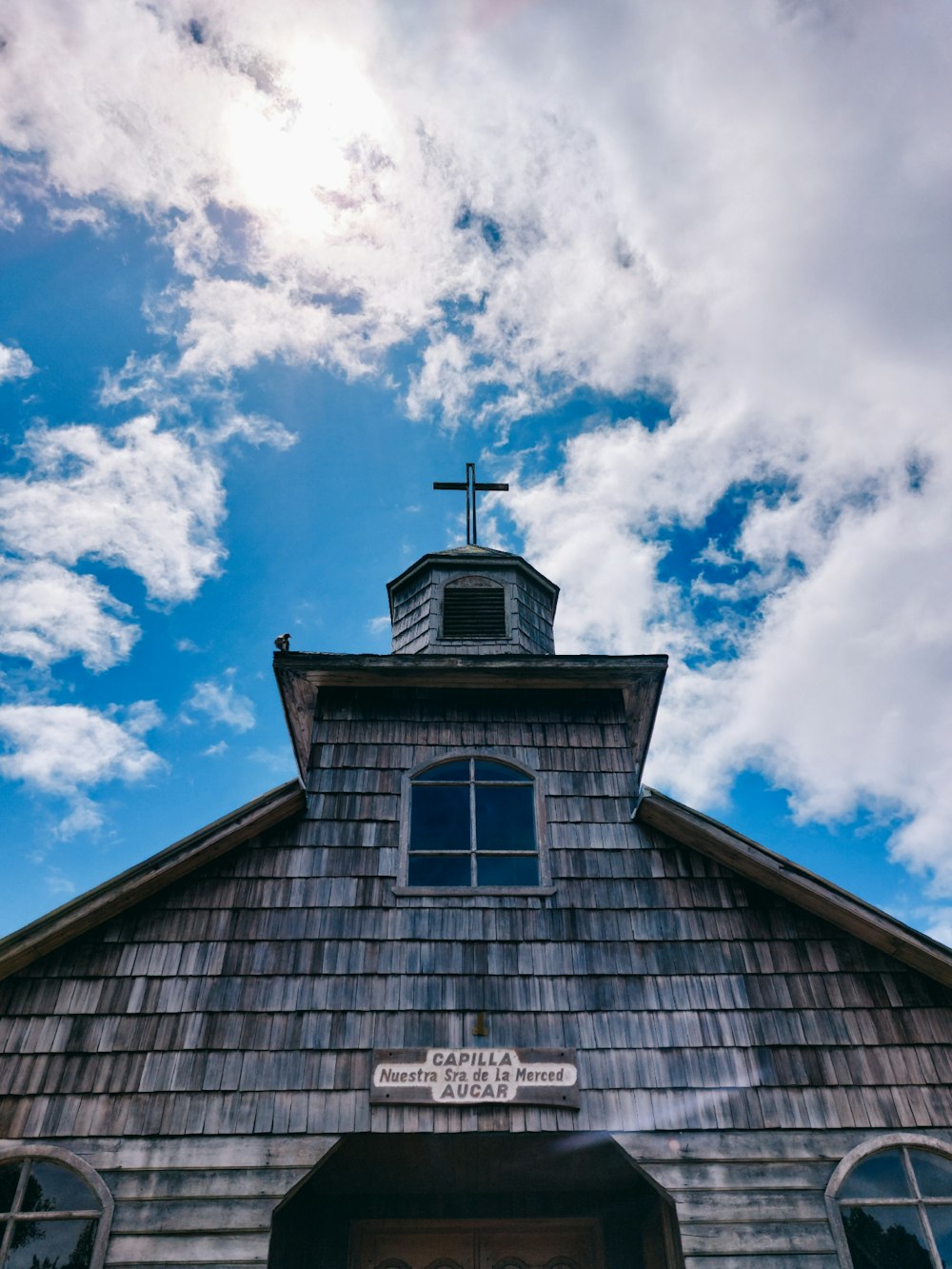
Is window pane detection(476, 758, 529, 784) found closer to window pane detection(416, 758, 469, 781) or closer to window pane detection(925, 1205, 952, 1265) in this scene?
window pane detection(416, 758, 469, 781)

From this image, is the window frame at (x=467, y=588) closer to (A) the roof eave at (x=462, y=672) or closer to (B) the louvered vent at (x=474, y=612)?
(B) the louvered vent at (x=474, y=612)

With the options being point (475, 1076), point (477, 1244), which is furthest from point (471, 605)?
point (477, 1244)

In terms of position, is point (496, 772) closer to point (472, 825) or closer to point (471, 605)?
point (472, 825)

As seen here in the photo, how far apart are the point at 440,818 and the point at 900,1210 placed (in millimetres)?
4885

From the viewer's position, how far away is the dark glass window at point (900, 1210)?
6.27 meters

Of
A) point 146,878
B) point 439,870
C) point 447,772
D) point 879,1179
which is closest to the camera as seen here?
point 879,1179

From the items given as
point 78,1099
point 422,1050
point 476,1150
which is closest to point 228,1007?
point 78,1099

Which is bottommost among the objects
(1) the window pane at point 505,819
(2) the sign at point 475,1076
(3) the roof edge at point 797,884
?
(2) the sign at point 475,1076

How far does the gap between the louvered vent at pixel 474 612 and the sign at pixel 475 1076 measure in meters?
6.16

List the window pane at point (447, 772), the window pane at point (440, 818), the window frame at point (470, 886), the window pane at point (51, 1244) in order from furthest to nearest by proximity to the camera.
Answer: the window pane at point (447, 772)
the window pane at point (440, 818)
the window frame at point (470, 886)
the window pane at point (51, 1244)

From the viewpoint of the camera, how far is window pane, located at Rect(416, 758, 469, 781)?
345 inches

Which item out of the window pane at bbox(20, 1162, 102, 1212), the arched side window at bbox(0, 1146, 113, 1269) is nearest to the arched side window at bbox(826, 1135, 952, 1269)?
the arched side window at bbox(0, 1146, 113, 1269)

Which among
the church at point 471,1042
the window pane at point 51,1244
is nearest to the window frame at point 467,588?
the church at point 471,1042

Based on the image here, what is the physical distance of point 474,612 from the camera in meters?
12.4
